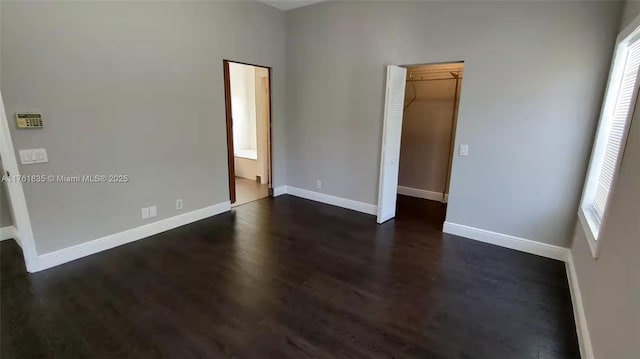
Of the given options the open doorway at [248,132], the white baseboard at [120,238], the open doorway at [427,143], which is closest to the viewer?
the white baseboard at [120,238]

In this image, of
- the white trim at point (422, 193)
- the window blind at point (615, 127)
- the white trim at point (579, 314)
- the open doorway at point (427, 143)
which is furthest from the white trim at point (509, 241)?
the white trim at point (422, 193)

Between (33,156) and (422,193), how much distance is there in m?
5.31

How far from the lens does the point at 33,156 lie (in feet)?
8.71

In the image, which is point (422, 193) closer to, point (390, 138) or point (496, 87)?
point (390, 138)

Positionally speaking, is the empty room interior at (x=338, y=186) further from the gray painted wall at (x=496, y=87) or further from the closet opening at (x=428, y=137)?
the closet opening at (x=428, y=137)

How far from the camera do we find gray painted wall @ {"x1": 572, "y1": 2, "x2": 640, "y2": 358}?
139 centimetres

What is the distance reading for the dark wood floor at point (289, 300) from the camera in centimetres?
200

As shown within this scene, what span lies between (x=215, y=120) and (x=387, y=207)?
2.69 meters

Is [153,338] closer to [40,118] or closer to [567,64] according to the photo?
[40,118]

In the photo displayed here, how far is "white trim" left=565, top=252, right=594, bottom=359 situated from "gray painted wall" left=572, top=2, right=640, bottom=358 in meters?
0.07

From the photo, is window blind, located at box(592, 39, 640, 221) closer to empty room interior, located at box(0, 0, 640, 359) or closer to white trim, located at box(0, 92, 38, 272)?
empty room interior, located at box(0, 0, 640, 359)

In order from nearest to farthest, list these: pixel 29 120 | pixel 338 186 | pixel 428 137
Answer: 1. pixel 29 120
2. pixel 338 186
3. pixel 428 137

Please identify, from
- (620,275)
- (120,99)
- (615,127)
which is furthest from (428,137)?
(120,99)

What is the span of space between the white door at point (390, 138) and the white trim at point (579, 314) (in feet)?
6.75
